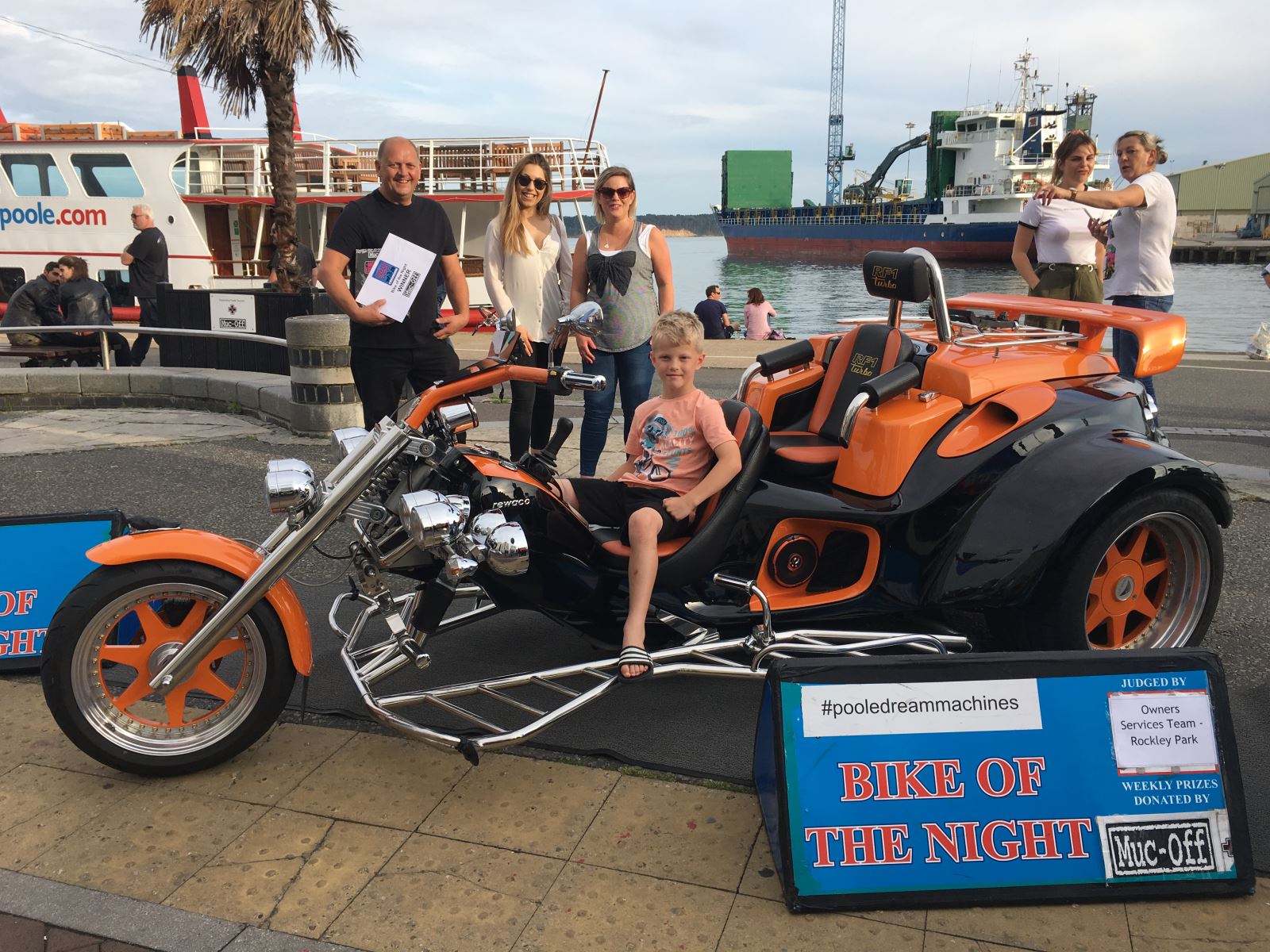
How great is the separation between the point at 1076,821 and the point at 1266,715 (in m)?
1.40

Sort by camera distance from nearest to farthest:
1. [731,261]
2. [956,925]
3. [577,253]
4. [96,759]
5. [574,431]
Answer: [956,925] < [96,759] < [577,253] < [574,431] < [731,261]

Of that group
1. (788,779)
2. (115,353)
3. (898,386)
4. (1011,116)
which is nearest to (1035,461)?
(898,386)

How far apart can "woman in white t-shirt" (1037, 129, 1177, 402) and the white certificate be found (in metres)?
3.39

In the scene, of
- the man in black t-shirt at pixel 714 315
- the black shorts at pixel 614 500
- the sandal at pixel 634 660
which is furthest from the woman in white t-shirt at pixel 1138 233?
the man in black t-shirt at pixel 714 315

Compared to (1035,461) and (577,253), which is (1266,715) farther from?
(577,253)

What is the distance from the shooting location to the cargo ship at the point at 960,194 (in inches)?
2216

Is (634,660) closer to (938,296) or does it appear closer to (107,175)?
(938,296)

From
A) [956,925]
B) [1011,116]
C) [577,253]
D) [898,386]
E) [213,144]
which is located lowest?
[956,925]

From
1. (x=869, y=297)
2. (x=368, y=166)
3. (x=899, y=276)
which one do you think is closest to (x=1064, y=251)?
(x=899, y=276)

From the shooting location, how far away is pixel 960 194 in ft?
195

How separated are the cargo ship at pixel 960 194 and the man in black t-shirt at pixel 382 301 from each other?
1888 inches

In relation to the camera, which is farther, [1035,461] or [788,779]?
[1035,461]

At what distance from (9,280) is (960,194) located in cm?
5151

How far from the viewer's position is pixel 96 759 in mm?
3125
